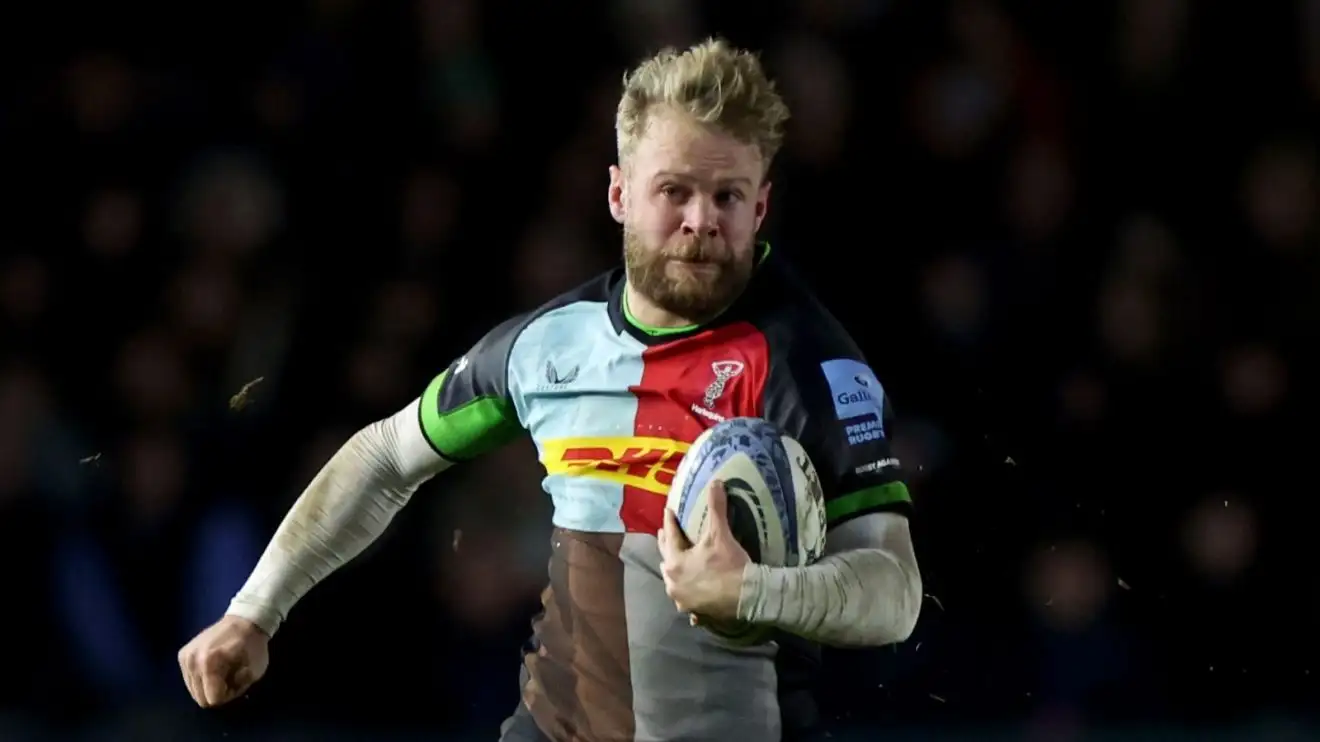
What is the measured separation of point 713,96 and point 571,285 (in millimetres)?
1573

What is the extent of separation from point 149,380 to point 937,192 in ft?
6.41

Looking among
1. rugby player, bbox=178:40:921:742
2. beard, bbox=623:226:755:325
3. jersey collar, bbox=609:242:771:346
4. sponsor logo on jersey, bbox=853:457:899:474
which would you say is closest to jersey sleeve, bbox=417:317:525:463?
rugby player, bbox=178:40:921:742

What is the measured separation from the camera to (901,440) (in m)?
3.79

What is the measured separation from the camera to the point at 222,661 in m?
2.46

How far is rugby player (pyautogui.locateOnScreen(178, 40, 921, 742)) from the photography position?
2201 mm

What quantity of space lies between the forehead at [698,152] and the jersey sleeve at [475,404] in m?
0.42

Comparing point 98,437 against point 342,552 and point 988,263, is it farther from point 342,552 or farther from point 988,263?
point 988,263

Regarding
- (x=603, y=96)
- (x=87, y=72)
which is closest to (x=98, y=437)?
(x=87, y=72)

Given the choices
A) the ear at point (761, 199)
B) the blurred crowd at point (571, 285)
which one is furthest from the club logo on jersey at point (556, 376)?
the blurred crowd at point (571, 285)

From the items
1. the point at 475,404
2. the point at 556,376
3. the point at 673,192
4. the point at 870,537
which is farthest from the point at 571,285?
the point at 870,537

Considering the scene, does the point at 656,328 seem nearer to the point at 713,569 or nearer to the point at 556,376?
the point at 556,376

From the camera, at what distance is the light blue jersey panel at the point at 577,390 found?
2391 millimetres

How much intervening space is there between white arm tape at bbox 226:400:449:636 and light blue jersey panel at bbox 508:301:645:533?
240 mm

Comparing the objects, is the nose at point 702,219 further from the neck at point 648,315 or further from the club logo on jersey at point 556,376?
the club logo on jersey at point 556,376
